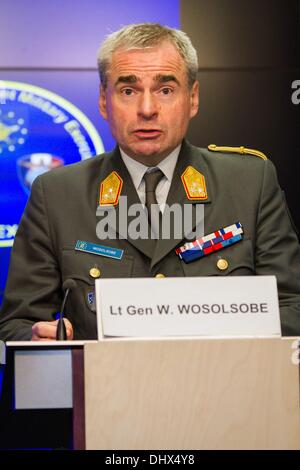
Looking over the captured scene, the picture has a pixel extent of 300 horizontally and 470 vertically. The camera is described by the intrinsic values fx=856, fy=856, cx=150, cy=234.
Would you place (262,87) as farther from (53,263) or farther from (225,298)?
(225,298)

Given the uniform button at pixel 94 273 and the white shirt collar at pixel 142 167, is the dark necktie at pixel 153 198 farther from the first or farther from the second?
the uniform button at pixel 94 273

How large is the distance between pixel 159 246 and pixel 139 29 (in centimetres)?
66

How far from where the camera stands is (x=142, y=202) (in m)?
2.58

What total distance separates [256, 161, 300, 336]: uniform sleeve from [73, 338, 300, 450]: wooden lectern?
894 millimetres

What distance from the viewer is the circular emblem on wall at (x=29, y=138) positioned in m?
3.08

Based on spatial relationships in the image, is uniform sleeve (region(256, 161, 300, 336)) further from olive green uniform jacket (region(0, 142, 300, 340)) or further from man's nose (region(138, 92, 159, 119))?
man's nose (region(138, 92, 159, 119))

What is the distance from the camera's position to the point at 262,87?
3146 mm

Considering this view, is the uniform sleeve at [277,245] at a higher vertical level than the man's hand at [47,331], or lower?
higher

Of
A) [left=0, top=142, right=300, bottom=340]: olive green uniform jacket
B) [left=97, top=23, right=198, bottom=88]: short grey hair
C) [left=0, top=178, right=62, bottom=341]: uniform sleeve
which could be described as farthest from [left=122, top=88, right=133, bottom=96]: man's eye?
[left=0, top=178, right=62, bottom=341]: uniform sleeve

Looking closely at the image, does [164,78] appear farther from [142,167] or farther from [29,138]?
[29,138]

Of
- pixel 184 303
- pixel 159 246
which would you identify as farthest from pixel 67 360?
pixel 159 246

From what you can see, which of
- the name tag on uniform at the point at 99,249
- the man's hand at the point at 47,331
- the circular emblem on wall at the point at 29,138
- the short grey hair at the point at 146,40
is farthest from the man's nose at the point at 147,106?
the man's hand at the point at 47,331

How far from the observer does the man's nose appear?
2.49 meters

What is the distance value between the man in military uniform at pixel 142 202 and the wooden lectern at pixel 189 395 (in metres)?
0.92
